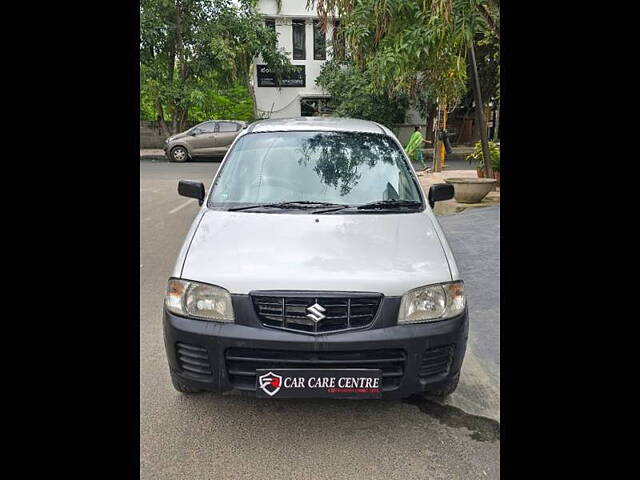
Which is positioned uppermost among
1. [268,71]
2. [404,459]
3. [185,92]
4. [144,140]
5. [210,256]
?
[268,71]

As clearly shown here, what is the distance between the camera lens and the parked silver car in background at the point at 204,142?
1814 cm

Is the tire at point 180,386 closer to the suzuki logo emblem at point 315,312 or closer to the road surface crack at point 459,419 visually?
the suzuki logo emblem at point 315,312

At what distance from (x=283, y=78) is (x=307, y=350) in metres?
22.1

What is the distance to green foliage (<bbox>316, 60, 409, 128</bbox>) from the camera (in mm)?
19562

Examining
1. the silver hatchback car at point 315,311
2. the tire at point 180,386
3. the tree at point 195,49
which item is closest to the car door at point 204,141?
the tree at point 195,49

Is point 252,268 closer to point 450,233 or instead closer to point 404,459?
point 404,459

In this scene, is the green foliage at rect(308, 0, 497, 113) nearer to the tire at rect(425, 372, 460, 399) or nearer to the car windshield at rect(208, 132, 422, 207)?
the car windshield at rect(208, 132, 422, 207)

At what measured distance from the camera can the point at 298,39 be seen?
23.1 m

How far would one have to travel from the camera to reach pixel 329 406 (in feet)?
→ 9.26

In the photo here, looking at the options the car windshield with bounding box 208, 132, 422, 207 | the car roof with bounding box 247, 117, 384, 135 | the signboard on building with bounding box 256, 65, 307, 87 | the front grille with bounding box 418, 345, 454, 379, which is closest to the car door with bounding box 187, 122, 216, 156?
the signboard on building with bounding box 256, 65, 307, 87

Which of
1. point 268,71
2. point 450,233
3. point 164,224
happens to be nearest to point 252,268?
point 450,233

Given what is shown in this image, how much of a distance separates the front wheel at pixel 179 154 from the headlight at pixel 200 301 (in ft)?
54.9
